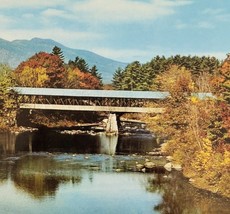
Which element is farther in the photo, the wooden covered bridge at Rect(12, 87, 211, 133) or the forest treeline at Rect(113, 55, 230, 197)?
the wooden covered bridge at Rect(12, 87, 211, 133)

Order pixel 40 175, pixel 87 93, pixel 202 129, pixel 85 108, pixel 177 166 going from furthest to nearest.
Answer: pixel 87 93 → pixel 85 108 → pixel 177 166 → pixel 202 129 → pixel 40 175

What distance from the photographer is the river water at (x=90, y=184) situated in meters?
28.5

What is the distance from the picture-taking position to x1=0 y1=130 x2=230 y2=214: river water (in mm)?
28547

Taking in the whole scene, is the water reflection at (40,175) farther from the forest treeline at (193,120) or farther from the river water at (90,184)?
the forest treeline at (193,120)

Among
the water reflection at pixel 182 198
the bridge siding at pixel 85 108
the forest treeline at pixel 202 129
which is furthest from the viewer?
the bridge siding at pixel 85 108

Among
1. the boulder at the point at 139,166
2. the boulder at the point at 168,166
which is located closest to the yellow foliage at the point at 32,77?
the boulder at the point at 139,166

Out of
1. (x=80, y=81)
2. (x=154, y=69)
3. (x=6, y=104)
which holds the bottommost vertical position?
(x=6, y=104)

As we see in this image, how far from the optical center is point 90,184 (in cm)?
3403

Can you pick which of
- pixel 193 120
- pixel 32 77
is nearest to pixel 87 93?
pixel 32 77

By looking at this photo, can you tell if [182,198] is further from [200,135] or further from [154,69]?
[154,69]

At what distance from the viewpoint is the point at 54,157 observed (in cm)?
4488

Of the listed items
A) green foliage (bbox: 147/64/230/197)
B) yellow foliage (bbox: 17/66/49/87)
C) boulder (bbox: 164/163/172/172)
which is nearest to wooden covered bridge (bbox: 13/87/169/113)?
yellow foliage (bbox: 17/66/49/87)

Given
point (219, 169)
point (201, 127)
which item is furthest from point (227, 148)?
point (201, 127)

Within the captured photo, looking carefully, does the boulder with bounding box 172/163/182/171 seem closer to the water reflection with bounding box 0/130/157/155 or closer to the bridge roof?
the water reflection with bounding box 0/130/157/155
